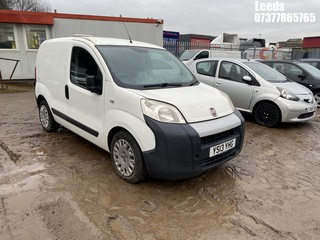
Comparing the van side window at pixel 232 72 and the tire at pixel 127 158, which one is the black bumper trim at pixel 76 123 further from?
the van side window at pixel 232 72

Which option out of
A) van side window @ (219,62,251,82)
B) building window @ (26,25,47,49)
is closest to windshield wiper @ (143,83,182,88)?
van side window @ (219,62,251,82)

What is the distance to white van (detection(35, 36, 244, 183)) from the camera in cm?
299

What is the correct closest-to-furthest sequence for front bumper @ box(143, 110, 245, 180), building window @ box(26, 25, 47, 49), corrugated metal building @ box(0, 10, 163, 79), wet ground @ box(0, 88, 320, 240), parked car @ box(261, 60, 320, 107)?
wet ground @ box(0, 88, 320, 240)
front bumper @ box(143, 110, 245, 180)
parked car @ box(261, 60, 320, 107)
corrugated metal building @ box(0, 10, 163, 79)
building window @ box(26, 25, 47, 49)

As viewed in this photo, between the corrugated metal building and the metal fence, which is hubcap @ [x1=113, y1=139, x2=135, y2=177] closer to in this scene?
the corrugated metal building

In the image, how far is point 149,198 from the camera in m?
3.15

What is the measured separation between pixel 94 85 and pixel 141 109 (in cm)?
89

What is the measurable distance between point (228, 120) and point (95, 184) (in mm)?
1870

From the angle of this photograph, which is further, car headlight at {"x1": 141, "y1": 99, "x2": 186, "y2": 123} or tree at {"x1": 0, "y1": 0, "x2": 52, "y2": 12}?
tree at {"x1": 0, "y1": 0, "x2": 52, "y2": 12}

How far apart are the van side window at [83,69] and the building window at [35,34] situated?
30.6 feet

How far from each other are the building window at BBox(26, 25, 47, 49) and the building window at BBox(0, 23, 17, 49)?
63cm

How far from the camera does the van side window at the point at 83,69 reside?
11.9 ft

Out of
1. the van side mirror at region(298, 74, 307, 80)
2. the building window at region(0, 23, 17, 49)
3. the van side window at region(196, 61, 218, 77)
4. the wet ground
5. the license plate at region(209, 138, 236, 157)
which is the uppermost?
the building window at region(0, 23, 17, 49)

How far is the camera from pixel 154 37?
13.8m

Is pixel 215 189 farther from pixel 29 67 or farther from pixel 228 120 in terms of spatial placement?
pixel 29 67
